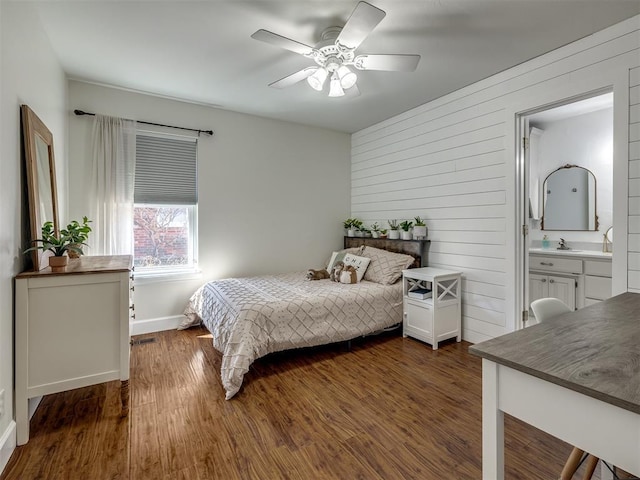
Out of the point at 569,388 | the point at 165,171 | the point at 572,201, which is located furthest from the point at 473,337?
the point at 165,171

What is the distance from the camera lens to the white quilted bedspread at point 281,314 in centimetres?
242

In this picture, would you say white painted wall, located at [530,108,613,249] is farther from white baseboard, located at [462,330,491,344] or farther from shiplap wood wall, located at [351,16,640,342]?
white baseboard, located at [462,330,491,344]

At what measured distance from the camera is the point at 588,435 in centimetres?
75

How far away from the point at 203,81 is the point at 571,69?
10.7 feet

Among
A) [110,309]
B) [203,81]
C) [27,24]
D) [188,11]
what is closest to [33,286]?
[110,309]

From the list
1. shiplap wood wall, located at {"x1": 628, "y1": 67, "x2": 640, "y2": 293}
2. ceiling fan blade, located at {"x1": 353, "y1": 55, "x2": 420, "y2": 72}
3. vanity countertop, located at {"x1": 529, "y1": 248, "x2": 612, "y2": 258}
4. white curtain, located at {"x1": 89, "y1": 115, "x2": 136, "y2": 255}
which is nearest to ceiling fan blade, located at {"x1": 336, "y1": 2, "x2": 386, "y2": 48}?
ceiling fan blade, located at {"x1": 353, "y1": 55, "x2": 420, "y2": 72}

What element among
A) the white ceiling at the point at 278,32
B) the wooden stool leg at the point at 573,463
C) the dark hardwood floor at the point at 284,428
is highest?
the white ceiling at the point at 278,32

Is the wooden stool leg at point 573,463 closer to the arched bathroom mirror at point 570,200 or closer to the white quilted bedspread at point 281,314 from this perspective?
the white quilted bedspread at point 281,314

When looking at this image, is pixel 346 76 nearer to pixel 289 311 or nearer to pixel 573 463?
pixel 289 311

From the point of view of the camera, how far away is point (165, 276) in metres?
3.57

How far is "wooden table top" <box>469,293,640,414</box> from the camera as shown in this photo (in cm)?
74

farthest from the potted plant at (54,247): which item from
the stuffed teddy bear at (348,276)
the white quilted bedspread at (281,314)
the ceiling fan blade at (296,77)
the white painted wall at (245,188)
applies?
the stuffed teddy bear at (348,276)

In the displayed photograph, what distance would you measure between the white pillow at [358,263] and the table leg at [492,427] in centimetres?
281

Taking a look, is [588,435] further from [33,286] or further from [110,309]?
[33,286]
